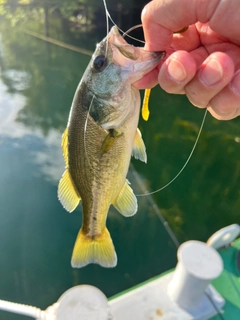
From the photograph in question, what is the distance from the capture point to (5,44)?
Result: 12188 millimetres

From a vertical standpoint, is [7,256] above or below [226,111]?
below

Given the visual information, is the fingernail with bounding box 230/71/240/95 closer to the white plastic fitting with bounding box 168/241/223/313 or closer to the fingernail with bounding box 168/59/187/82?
the fingernail with bounding box 168/59/187/82

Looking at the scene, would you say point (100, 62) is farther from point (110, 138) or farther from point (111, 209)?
point (111, 209)

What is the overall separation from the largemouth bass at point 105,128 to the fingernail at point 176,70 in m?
0.06

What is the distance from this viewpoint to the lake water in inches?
149

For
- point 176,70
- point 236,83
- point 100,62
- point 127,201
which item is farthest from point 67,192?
point 236,83

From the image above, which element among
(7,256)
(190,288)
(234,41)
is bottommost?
A: (7,256)

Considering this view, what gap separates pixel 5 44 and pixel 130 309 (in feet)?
39.5

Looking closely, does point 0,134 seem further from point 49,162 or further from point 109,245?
point 109,245

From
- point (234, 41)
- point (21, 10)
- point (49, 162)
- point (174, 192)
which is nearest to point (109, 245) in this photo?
point (234, 41)

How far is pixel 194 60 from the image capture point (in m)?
1.34

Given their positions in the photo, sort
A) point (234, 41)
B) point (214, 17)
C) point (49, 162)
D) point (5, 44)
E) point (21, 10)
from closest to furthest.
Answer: point (214, 17) < point (234, 41) < point (49, 162) < point (5, 44) < point (21, 10)

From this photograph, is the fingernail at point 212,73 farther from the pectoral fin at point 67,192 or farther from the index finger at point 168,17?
the pectoral fin at point 67,192

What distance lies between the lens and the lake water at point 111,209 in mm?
3784
